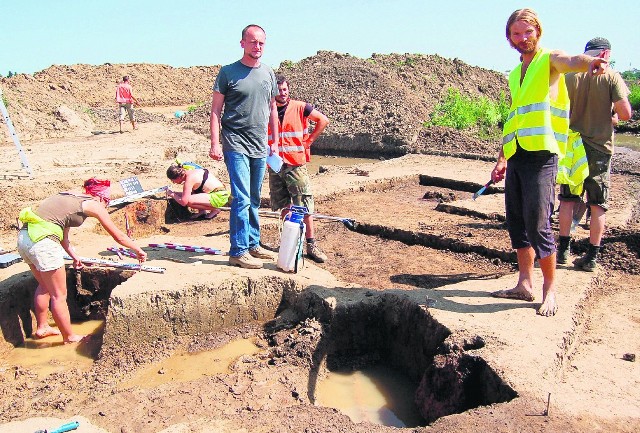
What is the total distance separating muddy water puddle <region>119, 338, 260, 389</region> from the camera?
14.1ft

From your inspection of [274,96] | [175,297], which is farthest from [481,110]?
[175,297]

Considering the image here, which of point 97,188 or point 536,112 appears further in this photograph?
point 97,188

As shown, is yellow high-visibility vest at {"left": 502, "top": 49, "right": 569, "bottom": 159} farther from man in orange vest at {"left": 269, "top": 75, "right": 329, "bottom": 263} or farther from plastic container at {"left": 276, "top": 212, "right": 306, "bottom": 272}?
man in orange vest at {"left": 269, "top": 75, "right": 329, "bottom": 263}

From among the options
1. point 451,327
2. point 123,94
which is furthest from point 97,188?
point 123,94

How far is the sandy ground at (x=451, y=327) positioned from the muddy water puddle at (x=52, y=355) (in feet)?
0.58

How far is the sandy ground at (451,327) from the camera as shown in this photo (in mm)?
3264

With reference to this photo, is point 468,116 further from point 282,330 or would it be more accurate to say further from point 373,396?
point 373,396

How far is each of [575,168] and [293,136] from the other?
272 centimetres

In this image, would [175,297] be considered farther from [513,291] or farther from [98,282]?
[513,291]

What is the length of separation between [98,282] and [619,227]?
561 cm

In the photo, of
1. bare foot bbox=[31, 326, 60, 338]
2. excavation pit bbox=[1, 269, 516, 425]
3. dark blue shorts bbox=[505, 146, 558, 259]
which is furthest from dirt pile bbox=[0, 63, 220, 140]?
dark blue shorts bbox=[505, 146, 558, 259]

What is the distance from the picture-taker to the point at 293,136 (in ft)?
19.2

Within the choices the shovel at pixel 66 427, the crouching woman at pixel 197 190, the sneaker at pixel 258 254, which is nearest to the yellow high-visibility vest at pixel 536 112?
the sneaker at pixel 258 254

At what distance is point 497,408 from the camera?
3184mm
